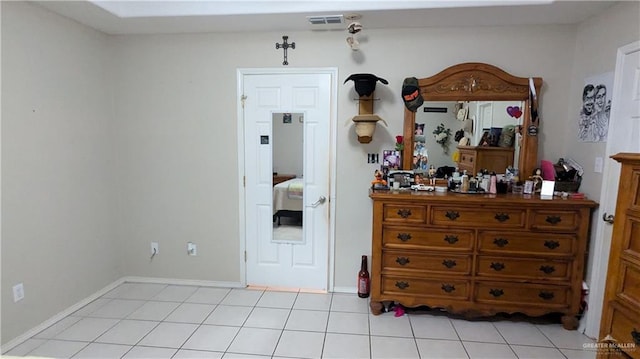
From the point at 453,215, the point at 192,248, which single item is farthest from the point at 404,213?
the point at 192,248

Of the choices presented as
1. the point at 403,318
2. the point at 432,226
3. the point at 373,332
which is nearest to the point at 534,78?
the point at 432,226

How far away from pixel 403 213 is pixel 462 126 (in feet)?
3.16

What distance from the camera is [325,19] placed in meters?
2.66

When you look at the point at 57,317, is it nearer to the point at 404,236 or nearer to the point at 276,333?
the point at 276,333

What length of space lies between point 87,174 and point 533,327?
392 centimetres

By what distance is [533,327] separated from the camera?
8.48 ft

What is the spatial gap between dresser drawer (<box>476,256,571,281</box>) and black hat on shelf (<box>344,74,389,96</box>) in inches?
63.1

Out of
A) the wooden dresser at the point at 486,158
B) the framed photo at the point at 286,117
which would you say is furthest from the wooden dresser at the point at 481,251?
the framed photo at the point at 286,117

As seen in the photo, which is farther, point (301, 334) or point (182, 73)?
→ point (182, 73)

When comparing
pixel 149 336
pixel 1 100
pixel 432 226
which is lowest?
pixel 149 336

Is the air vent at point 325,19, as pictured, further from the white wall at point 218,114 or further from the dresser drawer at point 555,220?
the dresser drawer at point 555,220

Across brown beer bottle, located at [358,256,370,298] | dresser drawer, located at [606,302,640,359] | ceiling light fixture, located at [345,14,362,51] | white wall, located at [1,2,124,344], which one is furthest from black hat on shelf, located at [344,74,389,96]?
white wall, located at [1,2,124,344]

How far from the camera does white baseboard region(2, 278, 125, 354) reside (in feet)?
7.55

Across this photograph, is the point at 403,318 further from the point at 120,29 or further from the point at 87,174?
the point at 120,29
